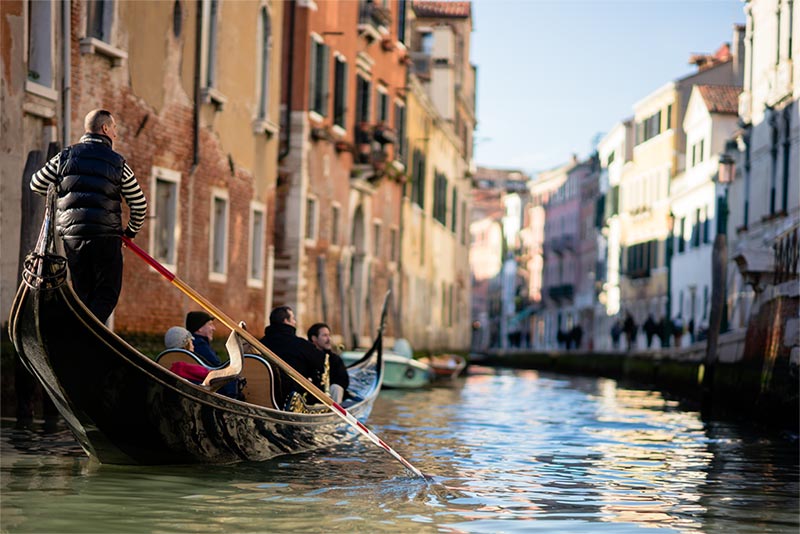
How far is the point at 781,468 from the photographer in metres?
11.3

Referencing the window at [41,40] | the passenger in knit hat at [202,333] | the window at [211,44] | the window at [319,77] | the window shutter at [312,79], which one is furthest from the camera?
the window at [319,77]

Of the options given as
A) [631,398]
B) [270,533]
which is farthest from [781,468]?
[631,398]

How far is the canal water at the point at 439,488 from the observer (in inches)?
295

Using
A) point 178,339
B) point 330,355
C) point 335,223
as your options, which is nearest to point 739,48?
point 335,223

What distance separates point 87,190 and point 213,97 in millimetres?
9578

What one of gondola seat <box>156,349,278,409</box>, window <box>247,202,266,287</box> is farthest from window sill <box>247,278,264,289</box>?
gondola seat <box>156,349,278,409</box>

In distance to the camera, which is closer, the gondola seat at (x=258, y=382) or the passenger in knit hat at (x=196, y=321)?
the gondola seat at (x=258, y=382)

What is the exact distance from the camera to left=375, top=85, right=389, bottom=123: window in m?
29.3

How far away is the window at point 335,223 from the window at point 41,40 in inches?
470

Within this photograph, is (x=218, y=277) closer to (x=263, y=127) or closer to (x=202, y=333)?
(x=263, y=127)

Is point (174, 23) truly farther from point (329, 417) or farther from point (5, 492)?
point (5, 492)

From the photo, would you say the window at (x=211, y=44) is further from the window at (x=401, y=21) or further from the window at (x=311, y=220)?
the window at (x=401, y=21)

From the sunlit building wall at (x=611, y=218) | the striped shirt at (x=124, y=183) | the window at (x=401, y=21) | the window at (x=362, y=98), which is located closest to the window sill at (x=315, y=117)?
the window at (x=362, y=98)

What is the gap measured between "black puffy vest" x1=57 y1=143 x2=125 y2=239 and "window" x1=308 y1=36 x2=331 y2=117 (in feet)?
48.9
